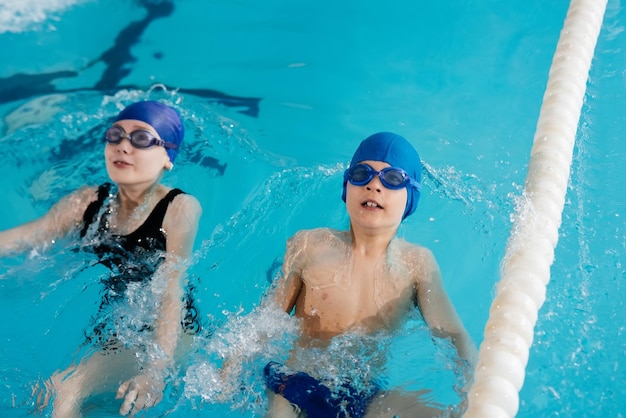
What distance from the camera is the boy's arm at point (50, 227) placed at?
3.26m

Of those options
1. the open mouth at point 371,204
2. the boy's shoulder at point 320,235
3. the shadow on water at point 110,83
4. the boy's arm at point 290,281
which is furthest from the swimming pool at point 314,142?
the open mouth at point 371,204

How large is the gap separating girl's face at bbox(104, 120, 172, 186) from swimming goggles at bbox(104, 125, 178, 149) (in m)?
0.01

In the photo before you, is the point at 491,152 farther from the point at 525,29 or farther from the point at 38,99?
the point at 38,99

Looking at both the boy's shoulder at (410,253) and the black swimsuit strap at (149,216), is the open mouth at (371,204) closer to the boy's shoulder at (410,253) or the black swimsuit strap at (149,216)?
Result: the boy's shoulder at (410,253)

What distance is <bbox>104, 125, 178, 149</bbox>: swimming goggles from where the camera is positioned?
3.14 m

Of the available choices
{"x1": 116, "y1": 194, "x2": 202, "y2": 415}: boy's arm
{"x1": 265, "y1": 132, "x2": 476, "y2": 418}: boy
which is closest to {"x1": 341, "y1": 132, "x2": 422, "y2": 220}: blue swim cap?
{"x1": 265, "y1": 132, "x2": 476, "y2": 418}: boy

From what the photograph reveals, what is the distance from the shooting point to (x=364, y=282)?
2717 millimetres

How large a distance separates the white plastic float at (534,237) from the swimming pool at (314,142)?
482 mm

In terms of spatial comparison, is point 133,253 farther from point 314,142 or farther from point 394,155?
point 314,142

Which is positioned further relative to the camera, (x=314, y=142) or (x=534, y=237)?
(x=314, y=142)

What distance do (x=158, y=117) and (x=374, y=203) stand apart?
1.18m

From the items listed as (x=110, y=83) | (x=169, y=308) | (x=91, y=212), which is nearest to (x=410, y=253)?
(x=169, y=308)

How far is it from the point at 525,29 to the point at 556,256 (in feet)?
7.58

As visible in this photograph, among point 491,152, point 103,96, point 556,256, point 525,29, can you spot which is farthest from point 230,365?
point 525,29
